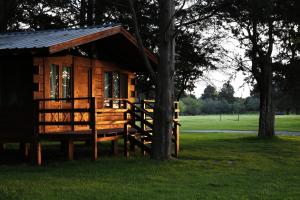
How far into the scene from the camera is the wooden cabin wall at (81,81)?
1697 centimetres

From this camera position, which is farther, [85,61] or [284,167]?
[85,61]

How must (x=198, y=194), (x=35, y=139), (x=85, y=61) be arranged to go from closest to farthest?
(x=198, y=194), (x=35, y=139), (x=85, y=61)

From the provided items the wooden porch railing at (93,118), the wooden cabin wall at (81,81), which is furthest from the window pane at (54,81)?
the wooden porch railing at (93,118)

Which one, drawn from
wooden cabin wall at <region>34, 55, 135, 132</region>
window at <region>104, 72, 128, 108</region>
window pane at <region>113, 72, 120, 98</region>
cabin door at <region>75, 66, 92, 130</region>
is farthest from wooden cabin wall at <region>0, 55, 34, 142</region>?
window pane at <region>113, 72, 120, 98</region>

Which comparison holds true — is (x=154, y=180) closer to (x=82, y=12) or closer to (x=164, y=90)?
(x=164, y=90)

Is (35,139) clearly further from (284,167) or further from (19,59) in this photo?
(284,167)

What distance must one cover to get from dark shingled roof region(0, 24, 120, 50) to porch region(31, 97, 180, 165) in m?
1.92

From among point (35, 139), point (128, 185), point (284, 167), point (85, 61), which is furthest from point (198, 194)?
point (85, 61)

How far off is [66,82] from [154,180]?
24.6ft

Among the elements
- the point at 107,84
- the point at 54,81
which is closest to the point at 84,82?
the point at 54,81

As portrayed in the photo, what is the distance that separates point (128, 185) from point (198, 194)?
1.89 m

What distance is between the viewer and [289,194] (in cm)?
1050

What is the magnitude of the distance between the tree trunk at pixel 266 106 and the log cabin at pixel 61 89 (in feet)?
41.0

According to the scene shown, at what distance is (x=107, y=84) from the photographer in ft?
69.7
